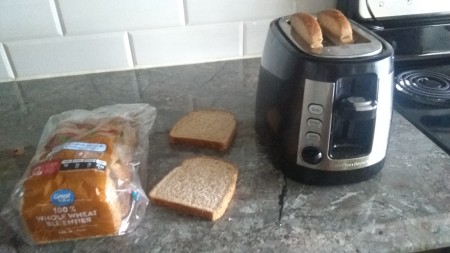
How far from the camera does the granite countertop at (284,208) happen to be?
0.48 metres

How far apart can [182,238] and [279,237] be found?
0.12 m

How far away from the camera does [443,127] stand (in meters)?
0.68

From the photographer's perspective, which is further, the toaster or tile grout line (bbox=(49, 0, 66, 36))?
tile grout line (bbox=(49, 0, 66, 36))

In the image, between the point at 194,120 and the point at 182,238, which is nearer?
the point at 182,238

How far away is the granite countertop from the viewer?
0.48 meters

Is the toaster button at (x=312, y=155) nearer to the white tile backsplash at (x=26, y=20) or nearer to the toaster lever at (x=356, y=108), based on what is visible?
the toaster lever at (x=356, y=108)

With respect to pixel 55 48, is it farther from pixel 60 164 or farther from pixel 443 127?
pixel 443 127

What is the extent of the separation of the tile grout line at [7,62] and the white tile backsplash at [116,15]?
0.14 meters

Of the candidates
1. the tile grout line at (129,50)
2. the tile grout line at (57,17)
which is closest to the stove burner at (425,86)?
the tile grout line at (129,50)

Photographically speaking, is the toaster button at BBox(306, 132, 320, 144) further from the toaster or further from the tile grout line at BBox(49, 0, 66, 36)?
the tile grout line at BBox(49, 0, 66, 36)

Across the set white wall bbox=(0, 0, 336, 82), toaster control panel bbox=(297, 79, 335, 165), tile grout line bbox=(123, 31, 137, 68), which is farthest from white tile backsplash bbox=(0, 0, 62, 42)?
toaster control panel bbox=(297, 79, 335, 165)

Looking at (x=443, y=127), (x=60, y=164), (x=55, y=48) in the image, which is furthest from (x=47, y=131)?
(x=443, y=127)

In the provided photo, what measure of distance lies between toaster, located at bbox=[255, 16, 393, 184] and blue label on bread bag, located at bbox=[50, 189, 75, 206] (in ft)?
0.95

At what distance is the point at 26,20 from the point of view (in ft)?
2.78
